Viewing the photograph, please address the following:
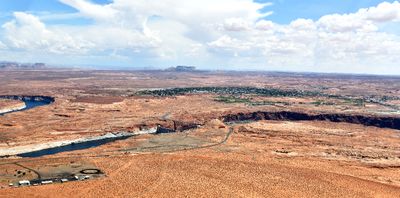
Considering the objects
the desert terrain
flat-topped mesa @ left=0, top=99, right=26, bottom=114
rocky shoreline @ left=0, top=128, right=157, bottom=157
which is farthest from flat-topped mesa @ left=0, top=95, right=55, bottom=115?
rocky shoreline @ left=0, top=128, right=157, bottom=157

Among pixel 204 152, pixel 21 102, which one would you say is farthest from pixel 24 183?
pixel 21 102

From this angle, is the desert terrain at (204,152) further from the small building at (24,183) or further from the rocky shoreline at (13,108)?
the rocky shoreline at (13,108)

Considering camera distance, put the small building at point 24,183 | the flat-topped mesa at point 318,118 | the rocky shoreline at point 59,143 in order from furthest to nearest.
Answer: the flat-topped mesa at point 318,118, the rocky shoreline at point 59,143, the small building at point 24,183

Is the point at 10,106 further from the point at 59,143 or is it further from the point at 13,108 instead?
the point at 59,143

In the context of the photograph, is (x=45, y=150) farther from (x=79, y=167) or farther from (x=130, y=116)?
(x=130, y=116)

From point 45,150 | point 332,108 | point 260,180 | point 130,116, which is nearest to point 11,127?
point 45,150

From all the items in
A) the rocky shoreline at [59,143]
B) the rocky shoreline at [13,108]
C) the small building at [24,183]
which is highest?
the rocky shoreline at [13,108]

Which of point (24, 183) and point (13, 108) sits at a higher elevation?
point (13, 108)

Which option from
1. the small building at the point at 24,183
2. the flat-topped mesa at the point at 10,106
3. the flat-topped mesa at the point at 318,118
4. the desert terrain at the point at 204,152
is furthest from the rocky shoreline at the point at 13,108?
the small building at the point at 24,183

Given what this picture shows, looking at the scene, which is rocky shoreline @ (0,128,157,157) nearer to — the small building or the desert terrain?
the desert terrain
